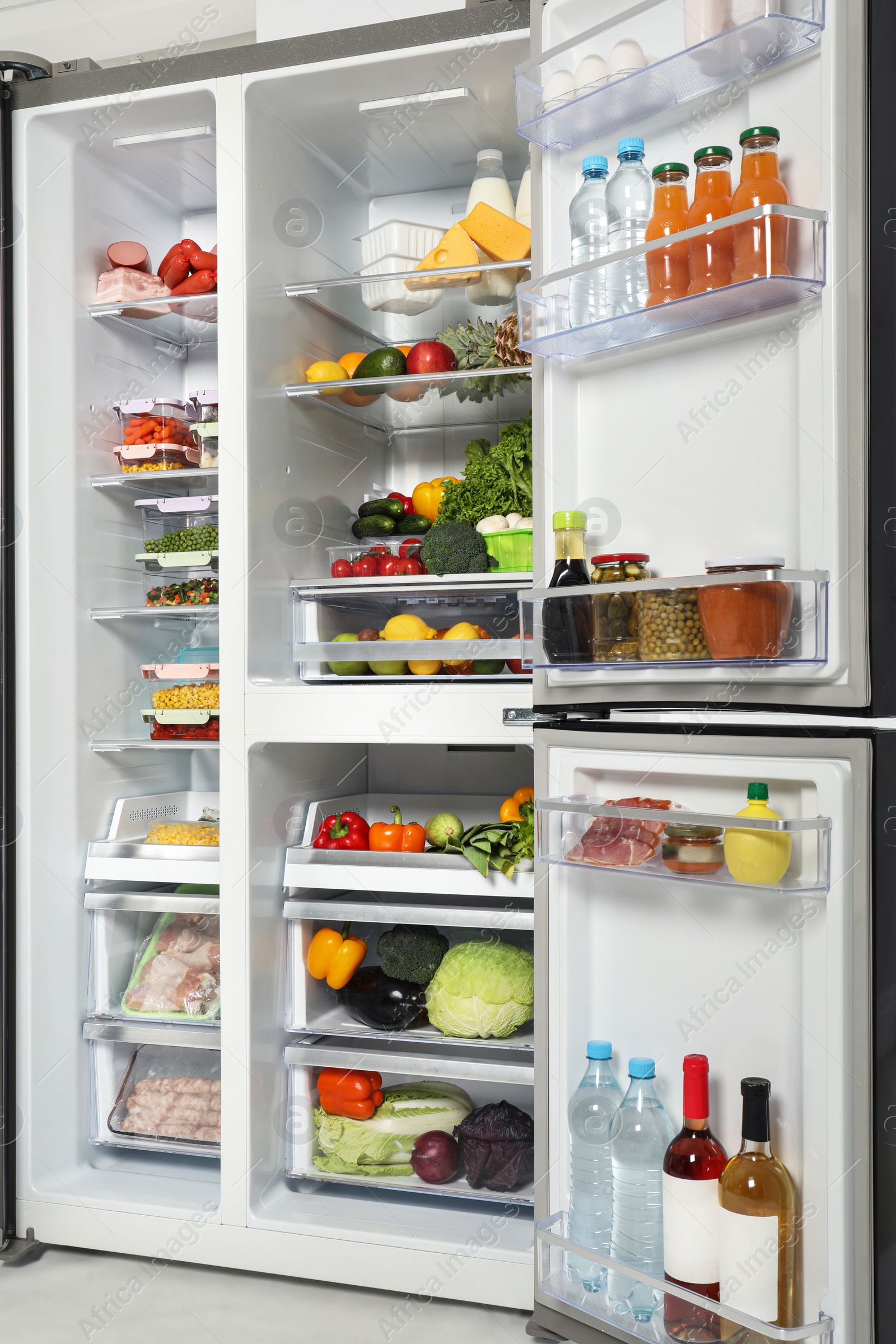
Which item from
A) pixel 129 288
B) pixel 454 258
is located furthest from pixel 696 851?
pixel 129 288

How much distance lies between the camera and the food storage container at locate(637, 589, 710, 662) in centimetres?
122

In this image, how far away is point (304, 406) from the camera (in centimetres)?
221

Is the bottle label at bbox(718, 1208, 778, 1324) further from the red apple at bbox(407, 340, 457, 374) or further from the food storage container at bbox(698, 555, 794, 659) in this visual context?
the red apple at bbox(407, 340, 457, 374)

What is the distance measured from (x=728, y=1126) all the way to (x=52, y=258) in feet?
6.53

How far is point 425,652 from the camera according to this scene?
6.41 ft

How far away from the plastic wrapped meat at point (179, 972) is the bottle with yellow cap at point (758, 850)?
1.36 metres

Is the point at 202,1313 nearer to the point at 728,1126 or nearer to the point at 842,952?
the point at 728,1126

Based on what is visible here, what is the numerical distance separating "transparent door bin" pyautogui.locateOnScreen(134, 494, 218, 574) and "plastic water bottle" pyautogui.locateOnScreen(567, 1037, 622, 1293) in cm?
133

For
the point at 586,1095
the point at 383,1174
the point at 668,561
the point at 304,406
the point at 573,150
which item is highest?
the point at 573,150

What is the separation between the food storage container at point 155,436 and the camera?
223 centimetres

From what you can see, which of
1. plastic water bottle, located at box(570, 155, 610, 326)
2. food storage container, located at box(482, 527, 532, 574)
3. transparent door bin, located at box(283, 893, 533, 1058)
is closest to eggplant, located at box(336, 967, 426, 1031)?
transparent door bin, located at box(283, 893, 533, 1058)

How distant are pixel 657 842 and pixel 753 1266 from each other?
0.46m

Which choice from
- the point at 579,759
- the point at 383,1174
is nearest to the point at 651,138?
the point at 579,759

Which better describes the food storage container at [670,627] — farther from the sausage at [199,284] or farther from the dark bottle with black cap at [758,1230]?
the sausage at [199,284]
